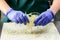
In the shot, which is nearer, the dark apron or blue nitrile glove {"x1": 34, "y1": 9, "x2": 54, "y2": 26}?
blue nitrile glove {"x1": 34, "y1": 9, "x2": 54, "y2": 26}

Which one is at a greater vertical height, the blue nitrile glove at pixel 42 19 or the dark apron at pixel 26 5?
the dark apron at pixel 26 5

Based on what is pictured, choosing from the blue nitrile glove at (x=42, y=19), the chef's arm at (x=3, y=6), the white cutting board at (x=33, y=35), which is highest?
the chef's arm at (x=3, y=6)

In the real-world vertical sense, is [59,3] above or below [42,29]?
above

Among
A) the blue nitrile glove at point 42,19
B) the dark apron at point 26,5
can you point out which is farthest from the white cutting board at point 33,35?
the dark apron at point 26,5

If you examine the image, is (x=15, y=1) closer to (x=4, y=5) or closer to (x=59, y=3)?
(x=4, y=5)

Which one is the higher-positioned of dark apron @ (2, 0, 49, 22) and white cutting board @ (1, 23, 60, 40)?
dark apron @ (2, 0, 49, 22)

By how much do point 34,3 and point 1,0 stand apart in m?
0.24

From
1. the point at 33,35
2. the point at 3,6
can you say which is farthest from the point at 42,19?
the point at 3,6

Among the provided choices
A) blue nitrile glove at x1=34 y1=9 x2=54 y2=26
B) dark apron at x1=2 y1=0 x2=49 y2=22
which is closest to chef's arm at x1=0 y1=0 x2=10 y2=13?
dark apron at x1=2 y1=0 x2=49 y2=22

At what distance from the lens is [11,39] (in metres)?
0.85

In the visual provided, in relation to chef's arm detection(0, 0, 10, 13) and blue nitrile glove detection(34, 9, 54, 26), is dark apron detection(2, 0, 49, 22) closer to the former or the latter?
chef's arm detection(0, 0, 10, 13)

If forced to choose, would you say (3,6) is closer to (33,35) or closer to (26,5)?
(26,5)

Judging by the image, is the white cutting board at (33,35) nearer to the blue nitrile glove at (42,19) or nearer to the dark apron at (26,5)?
the blue nitrile glove at (42,19)

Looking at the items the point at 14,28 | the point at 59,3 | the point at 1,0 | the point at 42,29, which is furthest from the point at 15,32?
the point at 59,3
